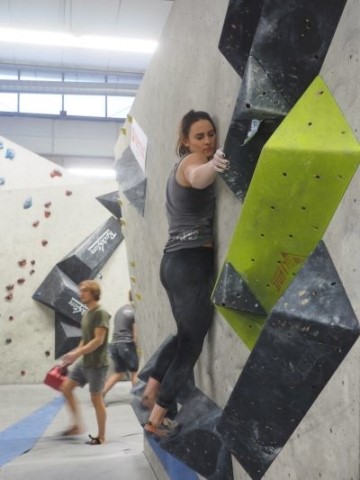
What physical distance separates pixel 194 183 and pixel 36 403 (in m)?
4.22

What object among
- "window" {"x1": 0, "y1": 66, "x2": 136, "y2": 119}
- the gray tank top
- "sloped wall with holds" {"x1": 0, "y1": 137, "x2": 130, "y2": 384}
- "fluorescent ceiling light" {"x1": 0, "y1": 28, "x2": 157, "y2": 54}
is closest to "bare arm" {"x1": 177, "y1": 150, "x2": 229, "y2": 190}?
the gray tank top

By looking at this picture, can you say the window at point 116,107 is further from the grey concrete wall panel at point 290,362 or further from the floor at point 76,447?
the grey concrete wall panel at point 290,362

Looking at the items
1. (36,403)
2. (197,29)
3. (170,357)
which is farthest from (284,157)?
(36,403)

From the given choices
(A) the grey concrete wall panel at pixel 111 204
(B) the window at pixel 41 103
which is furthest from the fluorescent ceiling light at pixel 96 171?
(A) the grey concrete wall panel at pixel 111 204

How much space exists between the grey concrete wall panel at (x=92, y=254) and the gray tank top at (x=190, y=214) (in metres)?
4.72

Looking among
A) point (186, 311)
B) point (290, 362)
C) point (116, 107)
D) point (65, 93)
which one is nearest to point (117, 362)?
point (186, 311)

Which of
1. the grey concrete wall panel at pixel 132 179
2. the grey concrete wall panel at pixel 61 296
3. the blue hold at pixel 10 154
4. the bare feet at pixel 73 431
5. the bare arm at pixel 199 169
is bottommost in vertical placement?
the grey concrete wall panel at pixel 61 296

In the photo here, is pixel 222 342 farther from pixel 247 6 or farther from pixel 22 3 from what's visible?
pixel 22 3

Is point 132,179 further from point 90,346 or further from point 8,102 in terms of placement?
point 8,102

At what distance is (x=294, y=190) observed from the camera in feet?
4.14

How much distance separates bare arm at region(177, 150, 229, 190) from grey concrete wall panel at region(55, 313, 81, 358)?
487 cm

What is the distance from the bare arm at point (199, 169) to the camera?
162cm

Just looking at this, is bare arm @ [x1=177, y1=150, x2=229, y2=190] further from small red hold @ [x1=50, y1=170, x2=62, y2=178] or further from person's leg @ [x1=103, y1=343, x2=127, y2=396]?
small red hold @ [x1=50, y1=170, x2=62, y2=178]

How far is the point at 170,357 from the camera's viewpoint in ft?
7.14
